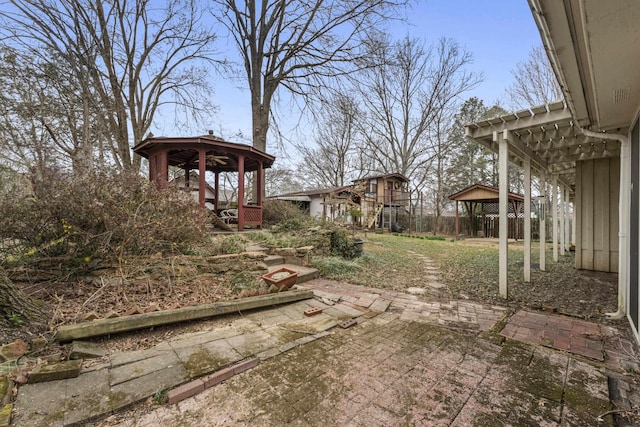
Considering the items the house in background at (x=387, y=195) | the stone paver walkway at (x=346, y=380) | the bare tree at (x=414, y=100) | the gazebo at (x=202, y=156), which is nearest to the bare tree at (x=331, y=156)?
the bare tree at (x=414, y=100)

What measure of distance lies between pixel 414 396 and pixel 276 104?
12209 millimetres

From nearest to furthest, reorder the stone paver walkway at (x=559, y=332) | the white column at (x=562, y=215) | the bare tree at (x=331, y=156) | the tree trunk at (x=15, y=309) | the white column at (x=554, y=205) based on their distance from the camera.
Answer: the tree trunk at (x=15, y=309) < the stone paver walkway at (x=559, y=332) < the white column at (x=554, y=205) < the white column at (x=562, y=215) < the bare tree at (x=331, y=156)

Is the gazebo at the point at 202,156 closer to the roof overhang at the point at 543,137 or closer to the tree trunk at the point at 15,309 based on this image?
the tree trunk at the point at 15,309

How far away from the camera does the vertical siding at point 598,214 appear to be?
5.74 metres

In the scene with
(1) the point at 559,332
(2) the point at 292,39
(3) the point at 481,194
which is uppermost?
(2) the point at 292,39

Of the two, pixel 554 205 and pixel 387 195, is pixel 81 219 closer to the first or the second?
pixel 554 205

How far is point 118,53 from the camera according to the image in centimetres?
1088

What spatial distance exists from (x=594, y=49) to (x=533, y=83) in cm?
1488

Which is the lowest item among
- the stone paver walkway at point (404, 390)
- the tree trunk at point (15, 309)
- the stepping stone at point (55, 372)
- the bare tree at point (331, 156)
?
the stone paver walkway at point (404, 390)

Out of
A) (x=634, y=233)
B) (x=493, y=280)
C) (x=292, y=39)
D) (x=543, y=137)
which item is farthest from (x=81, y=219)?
(x=292, y=39)

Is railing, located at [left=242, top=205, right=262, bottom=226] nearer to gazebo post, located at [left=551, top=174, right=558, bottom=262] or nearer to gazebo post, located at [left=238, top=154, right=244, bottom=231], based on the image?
gazebo post, located at [left=238, top=154, right=244, bottom=231]

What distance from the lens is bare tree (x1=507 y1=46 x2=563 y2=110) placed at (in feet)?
40.5

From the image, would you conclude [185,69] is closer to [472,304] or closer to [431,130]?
[472,304]

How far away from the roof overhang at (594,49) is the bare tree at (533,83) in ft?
38.6
